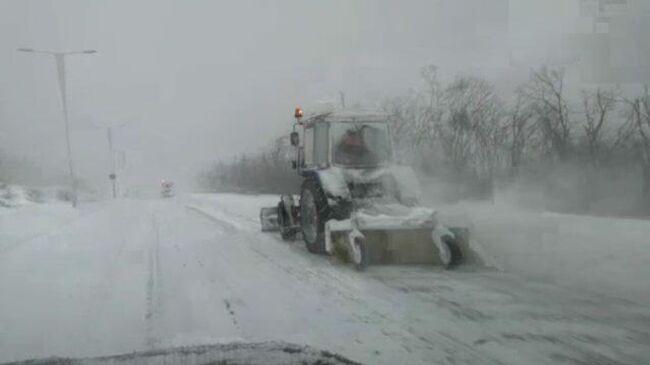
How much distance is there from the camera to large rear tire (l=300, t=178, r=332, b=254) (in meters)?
12.5

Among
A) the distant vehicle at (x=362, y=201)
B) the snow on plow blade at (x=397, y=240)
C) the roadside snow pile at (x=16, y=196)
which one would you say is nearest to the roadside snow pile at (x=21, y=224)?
the roadside snow pile at (x=16, y=196)

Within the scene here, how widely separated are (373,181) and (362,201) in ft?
1.72

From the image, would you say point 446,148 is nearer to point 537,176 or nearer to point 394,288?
point 537,176

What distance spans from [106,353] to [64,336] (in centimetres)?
86

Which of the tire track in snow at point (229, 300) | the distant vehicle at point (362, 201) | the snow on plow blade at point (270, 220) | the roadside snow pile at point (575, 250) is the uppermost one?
the distant vehicle at point (362, 201)

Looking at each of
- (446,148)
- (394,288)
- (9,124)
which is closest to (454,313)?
(394,288)

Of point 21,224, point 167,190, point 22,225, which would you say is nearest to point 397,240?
point 22,225

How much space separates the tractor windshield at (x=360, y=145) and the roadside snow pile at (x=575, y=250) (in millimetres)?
1661

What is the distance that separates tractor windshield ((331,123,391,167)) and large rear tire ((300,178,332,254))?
707 millimetres

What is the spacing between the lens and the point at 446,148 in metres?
34.2

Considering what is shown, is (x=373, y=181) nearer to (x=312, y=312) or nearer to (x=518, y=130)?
(x=312, y=312)

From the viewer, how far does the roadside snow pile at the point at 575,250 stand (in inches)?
384

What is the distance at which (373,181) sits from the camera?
41.3 feet

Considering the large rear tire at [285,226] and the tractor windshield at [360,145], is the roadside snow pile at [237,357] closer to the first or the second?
the tractor windshield at [360,145]
